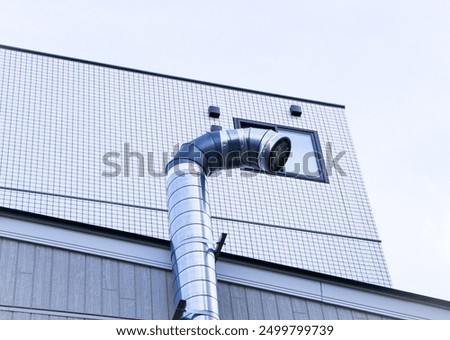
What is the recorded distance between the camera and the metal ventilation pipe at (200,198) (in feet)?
26.0

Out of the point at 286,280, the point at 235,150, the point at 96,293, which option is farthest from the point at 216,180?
the point at 96,293

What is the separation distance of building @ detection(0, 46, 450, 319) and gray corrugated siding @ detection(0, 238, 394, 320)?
3cm

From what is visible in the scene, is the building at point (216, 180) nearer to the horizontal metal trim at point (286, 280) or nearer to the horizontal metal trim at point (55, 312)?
the horizontal metal trim at point (286, 280)

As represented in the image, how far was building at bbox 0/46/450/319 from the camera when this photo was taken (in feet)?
28.4

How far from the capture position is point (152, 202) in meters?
12.4

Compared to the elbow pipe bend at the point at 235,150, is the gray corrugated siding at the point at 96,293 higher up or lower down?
lower down

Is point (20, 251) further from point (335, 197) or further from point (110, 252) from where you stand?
point (335, 197)

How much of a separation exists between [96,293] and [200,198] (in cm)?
152

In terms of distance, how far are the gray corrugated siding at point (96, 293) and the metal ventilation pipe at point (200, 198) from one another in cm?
28

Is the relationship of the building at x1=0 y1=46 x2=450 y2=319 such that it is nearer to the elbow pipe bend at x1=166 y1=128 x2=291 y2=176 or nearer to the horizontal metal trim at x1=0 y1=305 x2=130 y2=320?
the horizontal metal trim at x1=0 y1=305 x2=130 y2=320

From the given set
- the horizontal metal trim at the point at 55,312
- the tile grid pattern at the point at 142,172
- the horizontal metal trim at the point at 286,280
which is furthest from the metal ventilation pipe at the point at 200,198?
the tile grid pattern at the point at 142,172

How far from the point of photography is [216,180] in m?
13.1
